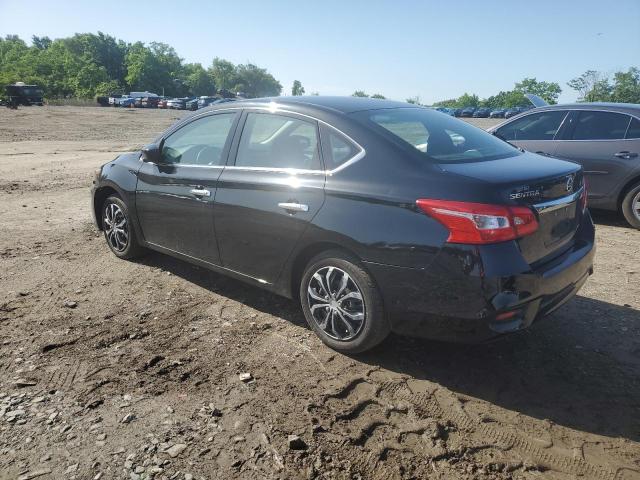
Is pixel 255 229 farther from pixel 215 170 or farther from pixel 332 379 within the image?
pixel 332 379

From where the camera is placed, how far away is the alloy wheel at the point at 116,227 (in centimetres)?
524

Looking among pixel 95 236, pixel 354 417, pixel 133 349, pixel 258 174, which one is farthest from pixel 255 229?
pixel 95 236

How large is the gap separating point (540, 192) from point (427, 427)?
1.52 meters

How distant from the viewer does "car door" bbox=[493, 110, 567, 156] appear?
23.4 feet

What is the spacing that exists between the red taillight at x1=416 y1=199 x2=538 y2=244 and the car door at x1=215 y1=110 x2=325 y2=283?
90cm

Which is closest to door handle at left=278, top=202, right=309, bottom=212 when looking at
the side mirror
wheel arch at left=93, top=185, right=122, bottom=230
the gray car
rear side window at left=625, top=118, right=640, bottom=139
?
the side mirror

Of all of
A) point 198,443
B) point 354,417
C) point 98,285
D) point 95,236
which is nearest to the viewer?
point 198,443

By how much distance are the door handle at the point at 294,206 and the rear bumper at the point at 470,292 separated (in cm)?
66

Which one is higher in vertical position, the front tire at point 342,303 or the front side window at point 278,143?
the front side window at point 278,143

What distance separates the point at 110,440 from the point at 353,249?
1726 mm

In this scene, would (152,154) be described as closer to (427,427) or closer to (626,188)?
(427,427)

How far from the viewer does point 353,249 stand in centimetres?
315

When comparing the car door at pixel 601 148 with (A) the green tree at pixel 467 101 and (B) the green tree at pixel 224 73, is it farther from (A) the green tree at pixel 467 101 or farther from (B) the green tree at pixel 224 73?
(B) the green tree at pixel 224 73

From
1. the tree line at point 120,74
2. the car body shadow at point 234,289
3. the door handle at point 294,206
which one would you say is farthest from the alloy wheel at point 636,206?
the tree line at point 120,74
